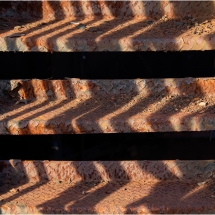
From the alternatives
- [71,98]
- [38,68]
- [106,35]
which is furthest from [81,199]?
[38,68]

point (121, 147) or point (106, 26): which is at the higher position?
point (106, 26)

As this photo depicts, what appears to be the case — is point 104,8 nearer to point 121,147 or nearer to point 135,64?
point 135,64

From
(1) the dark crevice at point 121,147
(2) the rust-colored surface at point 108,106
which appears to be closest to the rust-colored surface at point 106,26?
(2) the rust-colored surface at point 108,106

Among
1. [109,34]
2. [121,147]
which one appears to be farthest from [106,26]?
[121,147]

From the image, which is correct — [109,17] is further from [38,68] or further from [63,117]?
[38,68]

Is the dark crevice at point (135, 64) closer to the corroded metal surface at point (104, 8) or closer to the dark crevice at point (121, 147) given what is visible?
the dark crevice at point (121, 147)
